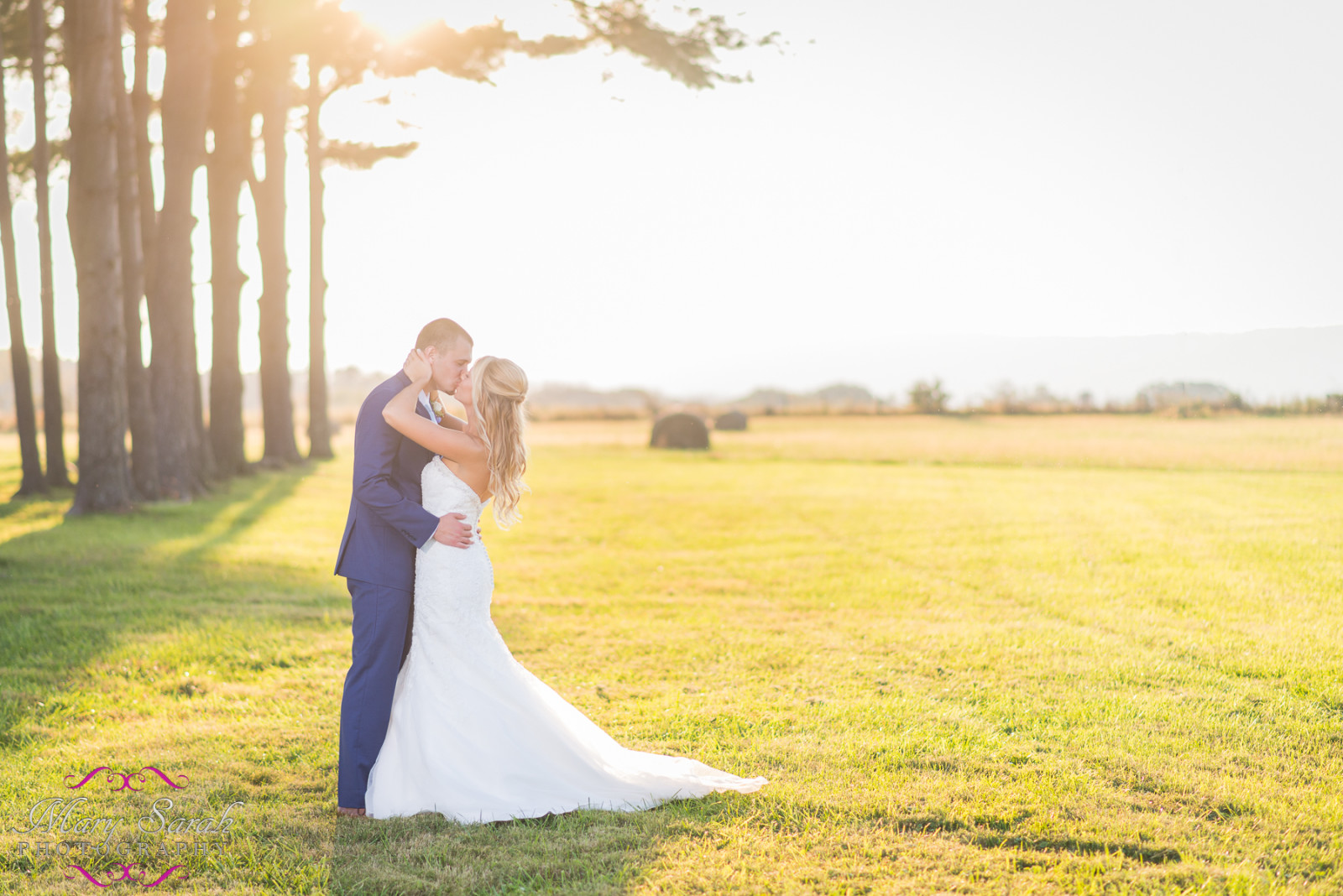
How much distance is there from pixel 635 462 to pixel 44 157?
1747cm

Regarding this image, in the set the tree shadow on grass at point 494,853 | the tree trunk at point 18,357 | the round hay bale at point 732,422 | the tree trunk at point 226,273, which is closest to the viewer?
the tree shadow on grass at point 494,853

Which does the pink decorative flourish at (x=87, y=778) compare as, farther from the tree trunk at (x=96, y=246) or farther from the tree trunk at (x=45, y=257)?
the tree trunk at (x=45, y=257)

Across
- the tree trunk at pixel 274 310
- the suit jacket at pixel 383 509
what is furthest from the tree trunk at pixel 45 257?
the suit jacket at pixel 383 509

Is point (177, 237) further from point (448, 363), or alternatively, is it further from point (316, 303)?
point (448, 363)

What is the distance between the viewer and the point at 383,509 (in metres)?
4.79

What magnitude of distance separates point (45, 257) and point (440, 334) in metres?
17.2

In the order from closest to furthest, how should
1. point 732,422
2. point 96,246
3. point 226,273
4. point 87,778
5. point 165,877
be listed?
point 165,877 → point 87,778 → point 96,246 → point 226,273 → point 732,422

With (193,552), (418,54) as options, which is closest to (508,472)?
(193,552)

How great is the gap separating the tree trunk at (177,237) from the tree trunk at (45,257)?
258 cm

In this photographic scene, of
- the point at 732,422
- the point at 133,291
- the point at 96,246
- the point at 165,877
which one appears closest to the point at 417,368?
the point at 165,877

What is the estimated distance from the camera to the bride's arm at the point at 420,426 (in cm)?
478

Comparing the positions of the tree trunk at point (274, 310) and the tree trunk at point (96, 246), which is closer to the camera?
the tree trunk at point (96, 246)

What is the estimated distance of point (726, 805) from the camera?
4.76 metres

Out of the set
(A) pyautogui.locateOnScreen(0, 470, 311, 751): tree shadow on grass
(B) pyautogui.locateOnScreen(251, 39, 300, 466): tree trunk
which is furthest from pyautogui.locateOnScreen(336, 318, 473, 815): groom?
(B) pyautogui.locateOnScreen(251, 39, 300, 466): tree trunk
